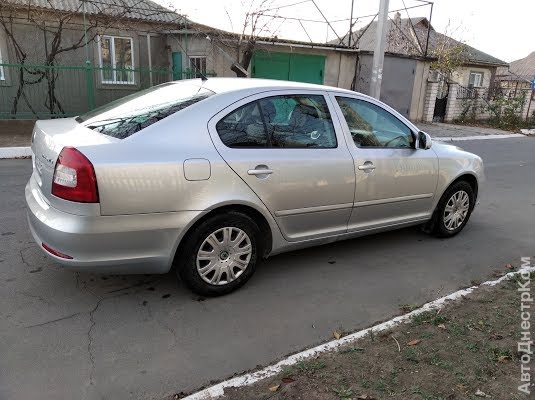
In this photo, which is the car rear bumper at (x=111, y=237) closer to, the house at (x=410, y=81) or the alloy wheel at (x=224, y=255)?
the alloy wheel at (x=224, y=255)

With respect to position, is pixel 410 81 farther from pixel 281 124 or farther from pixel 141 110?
pixel 141 110

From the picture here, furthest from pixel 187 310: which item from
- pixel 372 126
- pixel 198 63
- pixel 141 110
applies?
pixel 198 63

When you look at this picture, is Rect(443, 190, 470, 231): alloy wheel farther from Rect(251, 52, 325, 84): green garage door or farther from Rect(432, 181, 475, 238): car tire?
Rect(251, 52, 325, 84): green garage door

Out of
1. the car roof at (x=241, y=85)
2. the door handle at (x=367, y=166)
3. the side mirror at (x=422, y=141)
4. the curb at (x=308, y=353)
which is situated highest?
the car roof at (x=241, y=85)

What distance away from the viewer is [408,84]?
19.5 m

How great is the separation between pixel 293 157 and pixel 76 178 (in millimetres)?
1640

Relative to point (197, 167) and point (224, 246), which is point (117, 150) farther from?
point (224, 246)

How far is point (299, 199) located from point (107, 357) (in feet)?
6.06

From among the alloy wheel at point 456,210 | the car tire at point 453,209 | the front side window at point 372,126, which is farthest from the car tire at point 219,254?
the alloy wheel at point 456,210

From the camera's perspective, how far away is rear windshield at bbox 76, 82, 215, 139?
10.8ft

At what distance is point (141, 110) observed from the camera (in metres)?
3.53

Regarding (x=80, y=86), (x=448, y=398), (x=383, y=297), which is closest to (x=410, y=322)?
(x=383, y=297)

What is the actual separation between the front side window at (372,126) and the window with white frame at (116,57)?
12321mm

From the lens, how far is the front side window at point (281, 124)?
347cm
